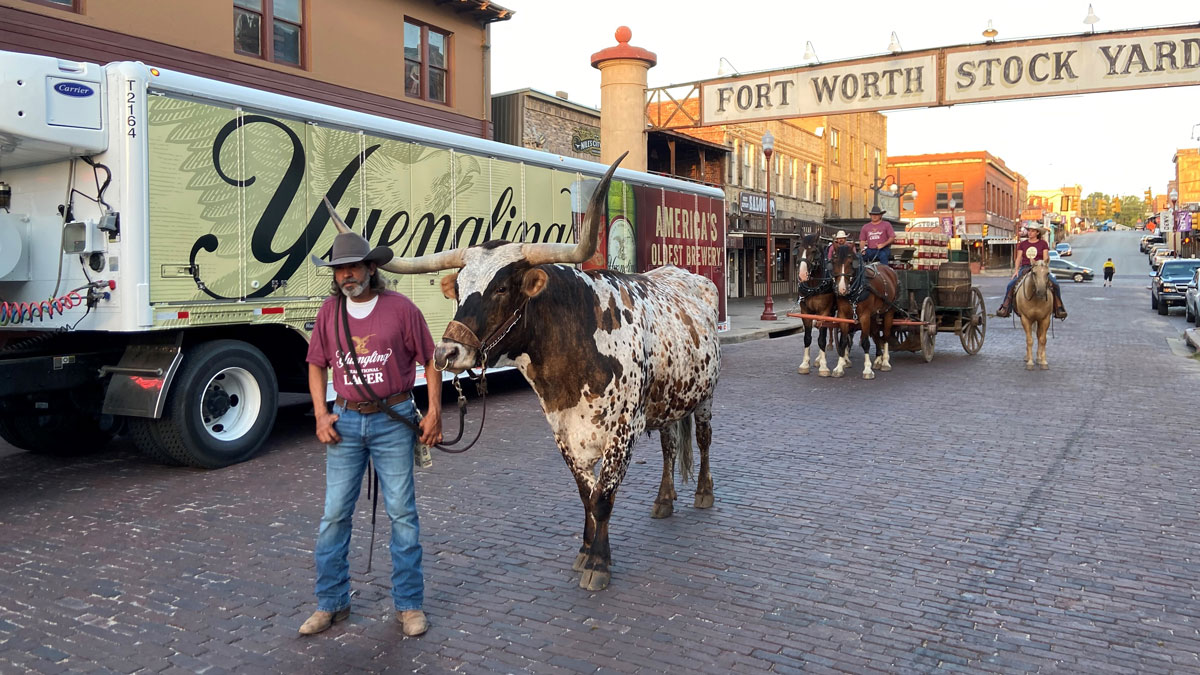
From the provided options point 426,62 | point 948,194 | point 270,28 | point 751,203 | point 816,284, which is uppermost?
point 948,194

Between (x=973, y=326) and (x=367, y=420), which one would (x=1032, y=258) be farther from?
(x=367, y=420)

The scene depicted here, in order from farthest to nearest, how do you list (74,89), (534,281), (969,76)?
(969,76) → (74,89) → (534,281)

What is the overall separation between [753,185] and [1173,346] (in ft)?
69.2

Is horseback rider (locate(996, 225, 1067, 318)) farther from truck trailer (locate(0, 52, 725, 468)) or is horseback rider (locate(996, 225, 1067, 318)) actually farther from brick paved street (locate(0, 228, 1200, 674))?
truck trailer (locate(0, 52, 725, 468))

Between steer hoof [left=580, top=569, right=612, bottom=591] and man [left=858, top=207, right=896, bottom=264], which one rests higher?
man [left=858, top=207, right=896, bottom=264]

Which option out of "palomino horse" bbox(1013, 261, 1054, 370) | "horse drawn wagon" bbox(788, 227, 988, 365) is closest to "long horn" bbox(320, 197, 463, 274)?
"horse drawn wagon" bbox(788, 227, 988, 365)

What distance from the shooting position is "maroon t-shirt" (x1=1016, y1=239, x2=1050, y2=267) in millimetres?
14852

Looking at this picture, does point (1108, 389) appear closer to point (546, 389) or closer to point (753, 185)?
point (546, 389)

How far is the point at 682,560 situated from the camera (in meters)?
5.37

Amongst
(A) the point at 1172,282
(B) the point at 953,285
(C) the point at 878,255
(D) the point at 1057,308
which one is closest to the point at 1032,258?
(D) the point at 1057,308

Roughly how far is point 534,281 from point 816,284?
33.4 ft

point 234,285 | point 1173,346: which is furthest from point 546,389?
point 1173,346

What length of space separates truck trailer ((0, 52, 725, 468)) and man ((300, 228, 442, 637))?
12.8 feet

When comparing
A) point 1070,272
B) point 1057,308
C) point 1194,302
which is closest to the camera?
point 1057,308
